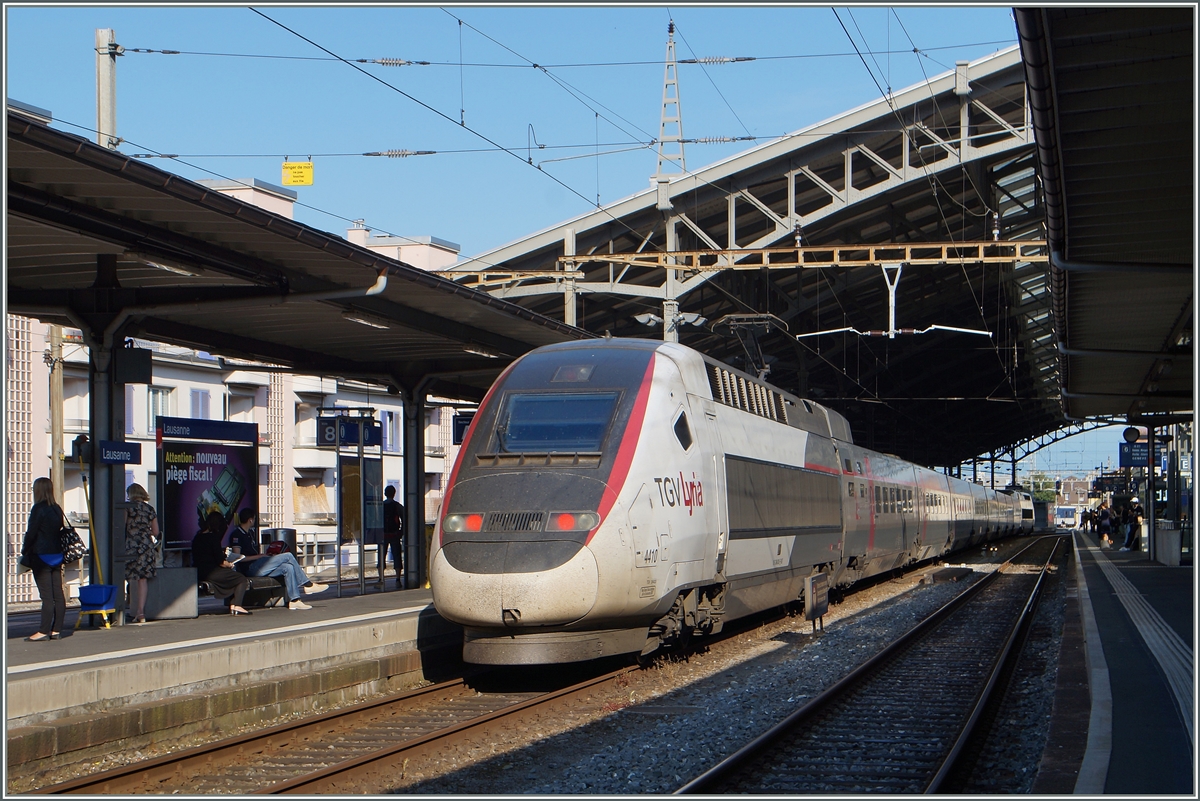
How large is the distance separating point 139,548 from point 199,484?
3352 millimetres

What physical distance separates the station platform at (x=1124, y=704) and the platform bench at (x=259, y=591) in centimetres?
879

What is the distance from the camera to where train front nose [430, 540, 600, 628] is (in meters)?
9.98

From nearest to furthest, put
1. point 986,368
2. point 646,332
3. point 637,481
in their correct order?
point 637,481 < point 646,332 < point 986,368

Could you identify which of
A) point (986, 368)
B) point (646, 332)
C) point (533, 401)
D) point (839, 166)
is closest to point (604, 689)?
point (533, 401)

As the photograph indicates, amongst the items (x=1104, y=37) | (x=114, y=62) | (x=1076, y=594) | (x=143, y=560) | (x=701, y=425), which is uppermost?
(x=114, y=62)

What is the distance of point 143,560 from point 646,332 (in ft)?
95.8

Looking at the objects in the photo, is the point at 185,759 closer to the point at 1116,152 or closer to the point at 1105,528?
the point at 1116,152

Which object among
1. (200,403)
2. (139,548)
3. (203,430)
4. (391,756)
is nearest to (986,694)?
(391,756)

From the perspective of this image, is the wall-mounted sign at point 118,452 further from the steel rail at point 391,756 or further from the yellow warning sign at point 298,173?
the yellow warning sign at point 298,173

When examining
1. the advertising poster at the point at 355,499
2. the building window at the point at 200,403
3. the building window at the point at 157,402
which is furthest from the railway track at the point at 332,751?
the building window at the point at 200,403

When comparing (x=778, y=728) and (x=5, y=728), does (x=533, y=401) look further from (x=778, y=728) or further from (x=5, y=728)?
(x=5, y=728)

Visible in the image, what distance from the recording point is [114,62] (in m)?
16.5

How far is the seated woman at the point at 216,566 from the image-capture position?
45.3ft

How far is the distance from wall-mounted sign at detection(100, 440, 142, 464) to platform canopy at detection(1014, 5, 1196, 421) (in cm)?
888
